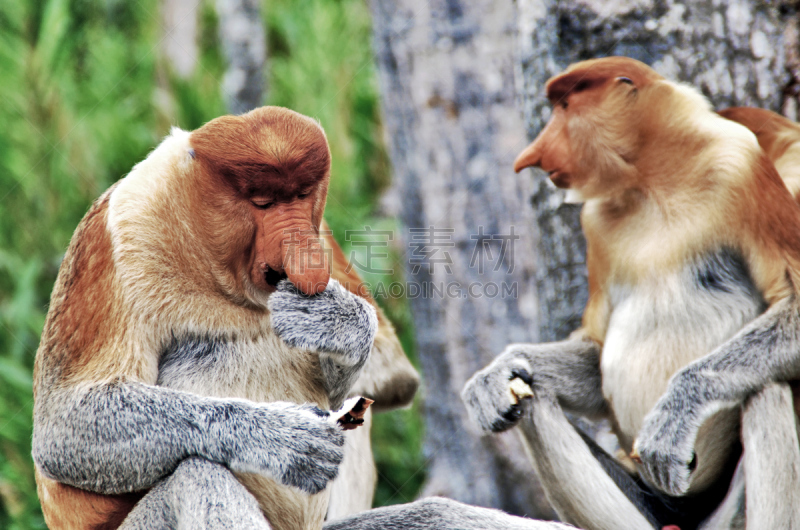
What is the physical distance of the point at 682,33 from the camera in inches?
111

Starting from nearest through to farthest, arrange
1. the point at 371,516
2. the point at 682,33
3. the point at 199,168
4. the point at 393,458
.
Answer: the point at 199,168 → the point at 371,516 → the point at 682,33 → the point at 393,458

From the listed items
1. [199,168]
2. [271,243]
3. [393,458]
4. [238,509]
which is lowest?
[393,458]

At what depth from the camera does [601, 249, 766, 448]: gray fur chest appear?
7.36ft

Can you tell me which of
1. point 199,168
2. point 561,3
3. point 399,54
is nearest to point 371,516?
point 199,168

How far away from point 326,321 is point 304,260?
21 cm

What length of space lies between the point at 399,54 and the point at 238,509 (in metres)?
3.38

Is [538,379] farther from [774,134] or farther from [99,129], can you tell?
[99,129]

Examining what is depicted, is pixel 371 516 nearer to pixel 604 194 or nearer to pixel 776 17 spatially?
pixel 604 194

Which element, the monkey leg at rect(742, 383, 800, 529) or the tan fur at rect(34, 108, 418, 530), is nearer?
the tan fur at rect(34, 108, 418, 530)

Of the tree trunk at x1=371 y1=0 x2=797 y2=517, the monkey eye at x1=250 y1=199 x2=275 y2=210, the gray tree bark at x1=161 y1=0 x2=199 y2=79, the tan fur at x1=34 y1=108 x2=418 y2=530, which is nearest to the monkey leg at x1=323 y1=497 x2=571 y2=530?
the tan fur at x1=34 y1=108 x2=418 y2=530

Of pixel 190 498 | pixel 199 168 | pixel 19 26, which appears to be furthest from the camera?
pixel 19 26

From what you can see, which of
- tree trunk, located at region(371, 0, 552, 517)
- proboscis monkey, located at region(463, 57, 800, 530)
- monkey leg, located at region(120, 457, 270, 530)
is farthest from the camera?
tree trunk, located at region(371, 0, 552, 517)

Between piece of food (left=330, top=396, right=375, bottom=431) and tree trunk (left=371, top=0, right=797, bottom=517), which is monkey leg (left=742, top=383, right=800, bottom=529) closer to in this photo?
piece of food (left=330, top=396, right=375, bottom=431)

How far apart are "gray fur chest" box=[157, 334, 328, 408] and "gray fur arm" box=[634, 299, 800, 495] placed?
986 millimetres
